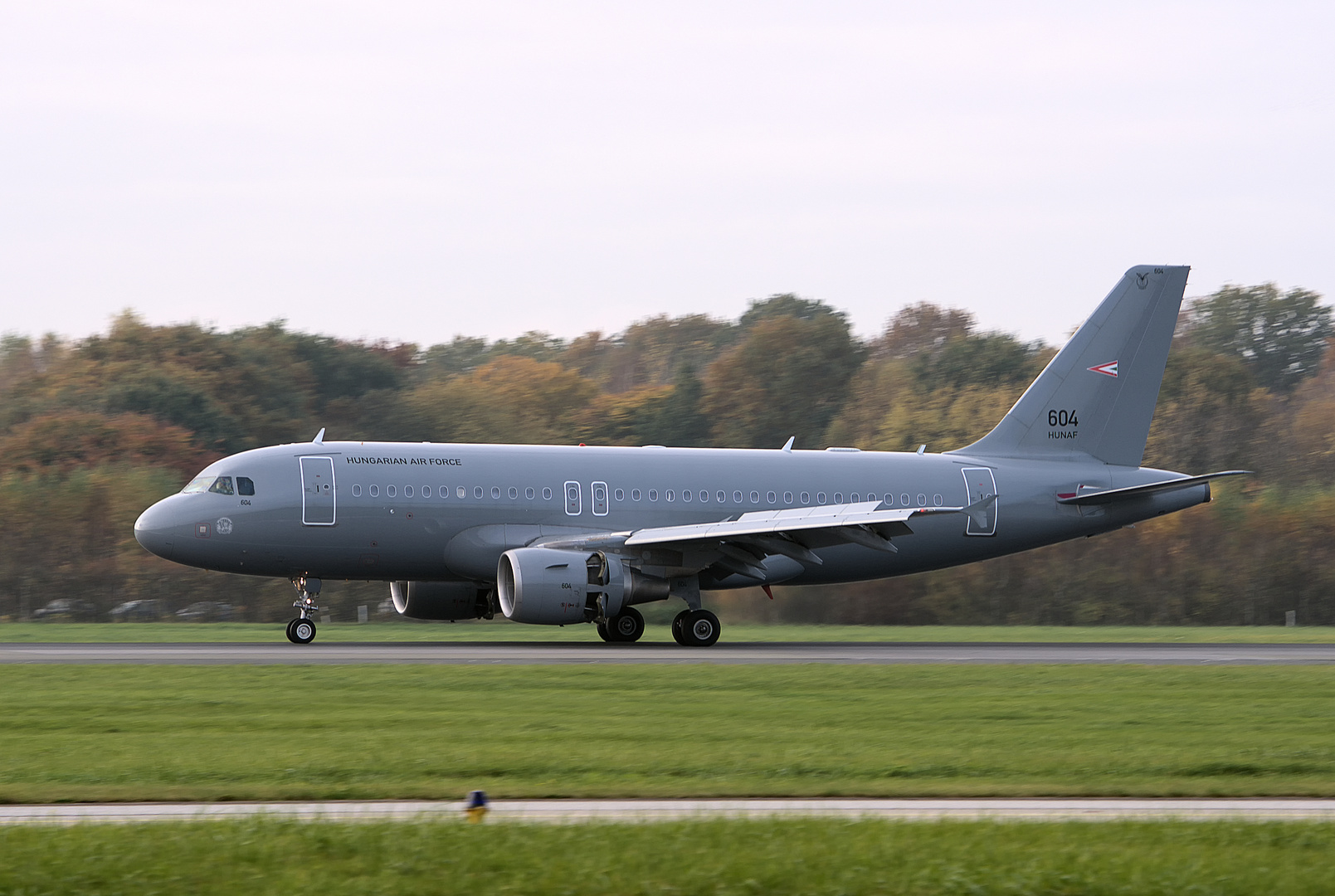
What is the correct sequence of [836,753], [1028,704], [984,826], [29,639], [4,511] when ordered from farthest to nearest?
[4,511]
[29,639]
[1028,704]
[836,753]
[984,826]

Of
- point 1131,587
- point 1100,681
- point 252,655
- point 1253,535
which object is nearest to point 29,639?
point 252,655

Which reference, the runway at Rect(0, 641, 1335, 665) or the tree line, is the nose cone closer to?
the runway at Rect(0, 641, 1335, 665)

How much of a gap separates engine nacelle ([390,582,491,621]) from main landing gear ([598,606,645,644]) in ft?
10.7

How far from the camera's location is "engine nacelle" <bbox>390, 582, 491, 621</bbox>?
35.8 metres

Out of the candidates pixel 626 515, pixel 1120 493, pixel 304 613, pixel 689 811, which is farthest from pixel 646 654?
pixel 689 811

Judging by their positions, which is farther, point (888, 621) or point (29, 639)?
point (888, 621)

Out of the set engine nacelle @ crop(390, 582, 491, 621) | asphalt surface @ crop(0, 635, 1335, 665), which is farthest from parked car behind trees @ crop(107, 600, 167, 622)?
asphalt surface @ crop(0, 635, 1335, 665)

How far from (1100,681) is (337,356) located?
5285 centimetres

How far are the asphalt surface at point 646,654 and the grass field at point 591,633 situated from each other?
2.70 metres

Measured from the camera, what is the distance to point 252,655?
27.9m

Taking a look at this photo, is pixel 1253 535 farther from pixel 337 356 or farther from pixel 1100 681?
pixel 337 356

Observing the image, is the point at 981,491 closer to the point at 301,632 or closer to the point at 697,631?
the point at 697,631

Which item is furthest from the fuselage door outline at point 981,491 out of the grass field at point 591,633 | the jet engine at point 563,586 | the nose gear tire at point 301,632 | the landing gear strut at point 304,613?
the nose gear tire at point 301,632

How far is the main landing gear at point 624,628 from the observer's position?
34.2 meters
